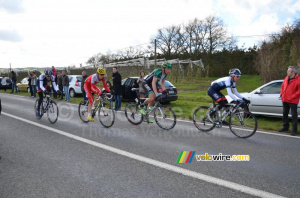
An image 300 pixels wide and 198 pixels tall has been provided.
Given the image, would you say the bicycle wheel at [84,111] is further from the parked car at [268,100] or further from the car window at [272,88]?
the car window at [272,88]

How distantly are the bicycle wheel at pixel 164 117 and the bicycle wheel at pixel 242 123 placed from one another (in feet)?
5.56

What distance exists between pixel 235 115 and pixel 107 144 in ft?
11.4

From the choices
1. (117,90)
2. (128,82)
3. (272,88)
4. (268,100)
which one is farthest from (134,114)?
(128,82)

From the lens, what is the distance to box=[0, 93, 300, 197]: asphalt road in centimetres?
359

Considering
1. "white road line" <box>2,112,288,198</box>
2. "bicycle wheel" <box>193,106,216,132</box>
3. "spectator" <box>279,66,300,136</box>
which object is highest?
"spectator" <box>279,66,300,136</box>

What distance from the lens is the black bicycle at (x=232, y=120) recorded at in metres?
6.64

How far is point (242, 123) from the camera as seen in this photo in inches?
267

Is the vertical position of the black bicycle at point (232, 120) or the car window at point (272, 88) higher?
the car window at point (272, 88)

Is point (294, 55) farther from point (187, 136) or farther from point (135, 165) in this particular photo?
point (135, 165)

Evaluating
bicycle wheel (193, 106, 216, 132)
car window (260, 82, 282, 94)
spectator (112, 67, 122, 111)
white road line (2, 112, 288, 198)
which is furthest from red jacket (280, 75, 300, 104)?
spectator (112, 67, 122, 111)

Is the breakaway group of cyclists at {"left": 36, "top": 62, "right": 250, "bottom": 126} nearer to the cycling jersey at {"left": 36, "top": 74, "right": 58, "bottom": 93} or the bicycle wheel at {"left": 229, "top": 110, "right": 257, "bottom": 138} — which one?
the cycling jersey at {"left": 36, "top": 74, "right": 58, "bottom": 93}

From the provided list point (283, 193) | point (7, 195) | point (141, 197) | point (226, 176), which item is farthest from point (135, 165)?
point (283, 193)

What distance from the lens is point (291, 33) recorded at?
74.6 feet

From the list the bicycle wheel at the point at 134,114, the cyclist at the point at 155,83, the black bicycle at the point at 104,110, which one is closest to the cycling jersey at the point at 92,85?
the black bicycle at the point at 104,110
